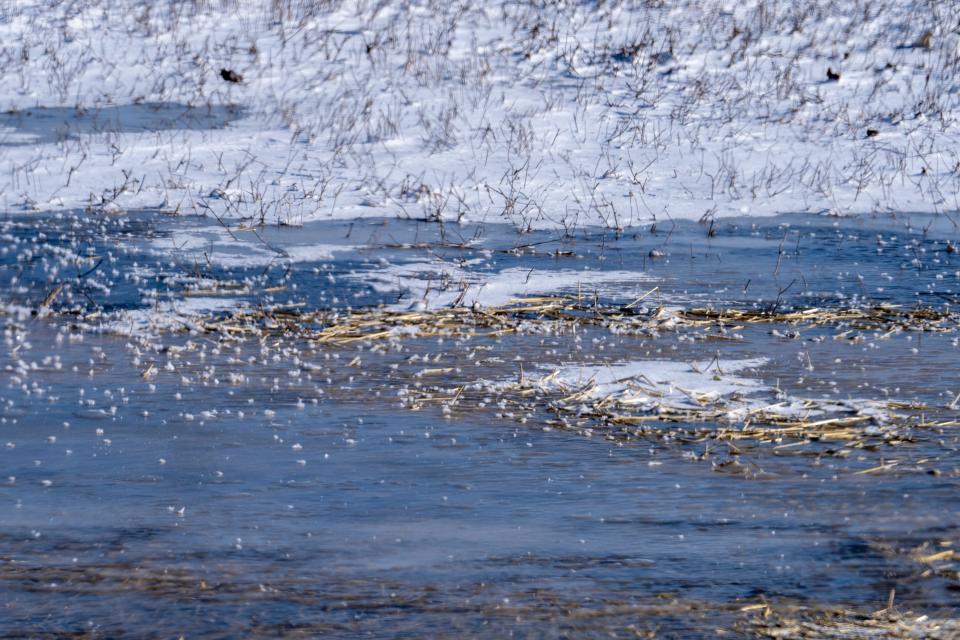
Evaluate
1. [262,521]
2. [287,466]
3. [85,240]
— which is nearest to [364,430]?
[287,466]

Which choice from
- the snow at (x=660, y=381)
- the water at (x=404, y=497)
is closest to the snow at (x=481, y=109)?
the snow at (x=660, y=381)

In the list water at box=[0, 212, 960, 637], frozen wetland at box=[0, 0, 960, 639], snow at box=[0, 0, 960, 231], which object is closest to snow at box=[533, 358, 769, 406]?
frozen wetland at box=[0, 0, 960, 639]

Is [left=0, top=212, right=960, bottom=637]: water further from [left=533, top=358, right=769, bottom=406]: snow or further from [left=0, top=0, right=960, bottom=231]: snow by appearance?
[left=0, top=0, right=960, bottom=231]: snow

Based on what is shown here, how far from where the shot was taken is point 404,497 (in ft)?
17.8

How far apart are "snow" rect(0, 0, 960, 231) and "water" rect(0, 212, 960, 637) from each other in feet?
17.6

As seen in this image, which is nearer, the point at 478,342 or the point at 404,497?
the point at 404,497

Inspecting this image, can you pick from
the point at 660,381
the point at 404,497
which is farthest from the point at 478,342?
the point at 404,497

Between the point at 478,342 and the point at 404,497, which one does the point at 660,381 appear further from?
the point at 404,497

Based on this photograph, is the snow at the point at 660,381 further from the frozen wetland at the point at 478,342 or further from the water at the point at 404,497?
the water at the point at 404,497

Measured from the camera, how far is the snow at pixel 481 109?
48.0 ft

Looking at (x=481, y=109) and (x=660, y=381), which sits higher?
(x=481, y=109)

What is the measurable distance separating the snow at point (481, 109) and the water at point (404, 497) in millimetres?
5369

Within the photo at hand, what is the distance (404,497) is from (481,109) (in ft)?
44.5

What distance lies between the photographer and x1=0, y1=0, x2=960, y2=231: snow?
14625 mm
